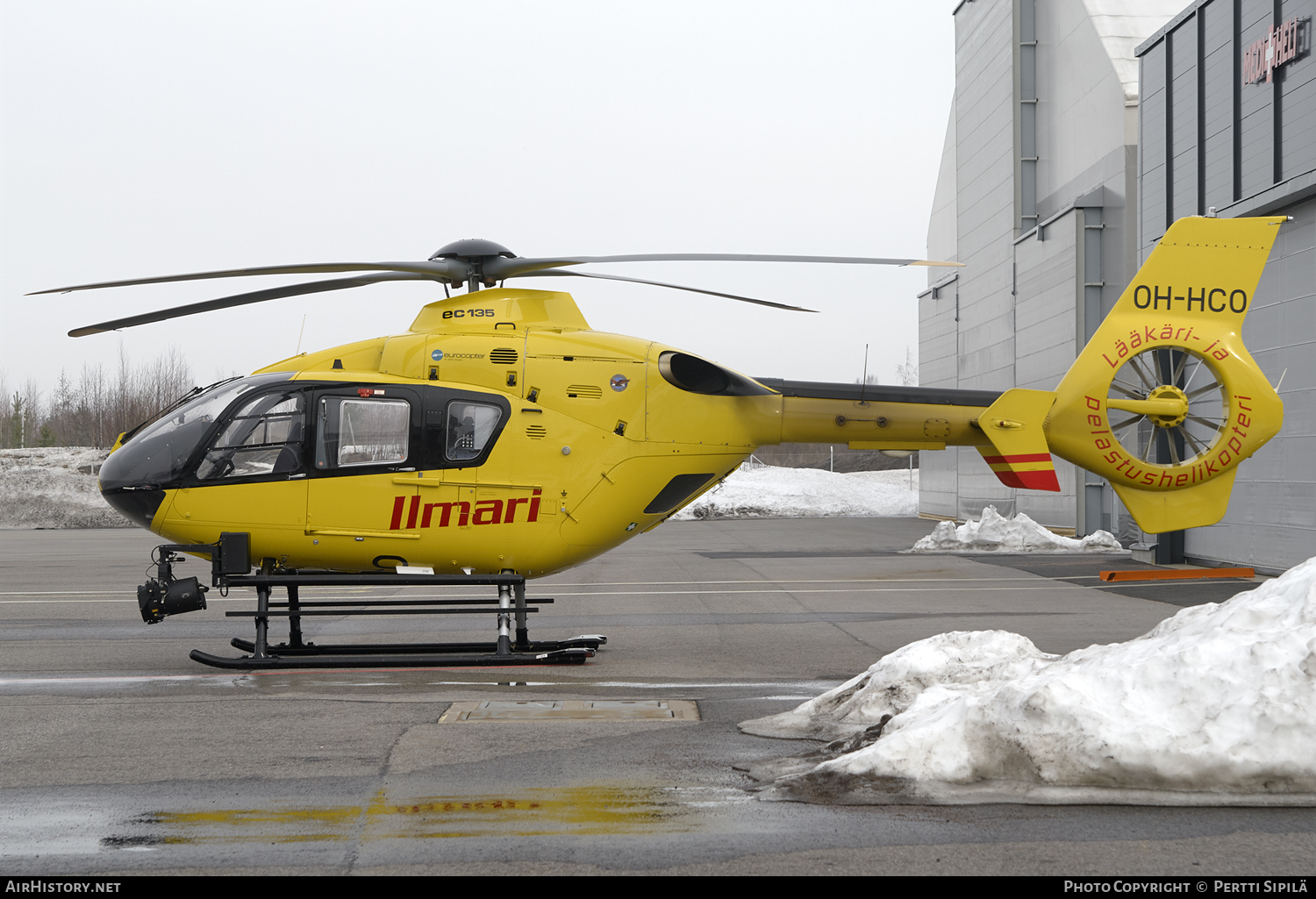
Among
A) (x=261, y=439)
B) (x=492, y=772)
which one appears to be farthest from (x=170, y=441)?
(x=492, y=772)

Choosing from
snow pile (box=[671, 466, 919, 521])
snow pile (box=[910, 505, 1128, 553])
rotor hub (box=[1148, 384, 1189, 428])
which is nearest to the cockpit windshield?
rotor hub (box=[1148, 384, 1189, 428])

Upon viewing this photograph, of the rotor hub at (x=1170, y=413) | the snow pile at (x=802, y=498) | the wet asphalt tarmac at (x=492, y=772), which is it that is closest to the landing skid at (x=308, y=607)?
the wet asphalt tarmac at (x=492, y=772)

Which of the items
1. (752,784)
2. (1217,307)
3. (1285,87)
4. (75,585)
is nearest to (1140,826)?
(752,784)

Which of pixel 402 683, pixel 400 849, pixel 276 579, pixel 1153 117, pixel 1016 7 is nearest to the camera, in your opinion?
pixel 400 849

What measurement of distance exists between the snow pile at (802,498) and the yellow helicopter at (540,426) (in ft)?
101

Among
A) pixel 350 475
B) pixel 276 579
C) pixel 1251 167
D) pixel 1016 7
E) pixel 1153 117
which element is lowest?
pixel 276 579

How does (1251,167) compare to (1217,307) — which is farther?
(1251,167)

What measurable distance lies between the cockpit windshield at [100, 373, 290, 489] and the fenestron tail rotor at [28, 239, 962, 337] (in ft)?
2.41

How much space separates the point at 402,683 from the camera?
826 cm

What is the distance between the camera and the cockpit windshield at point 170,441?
9.04 metres

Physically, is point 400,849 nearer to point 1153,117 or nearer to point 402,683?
point 402,683

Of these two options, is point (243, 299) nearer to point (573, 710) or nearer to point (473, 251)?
point (473, 251)

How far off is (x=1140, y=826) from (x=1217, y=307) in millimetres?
6710

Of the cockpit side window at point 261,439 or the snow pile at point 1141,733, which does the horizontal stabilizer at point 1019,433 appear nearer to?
the snow pile at point 1141,733
